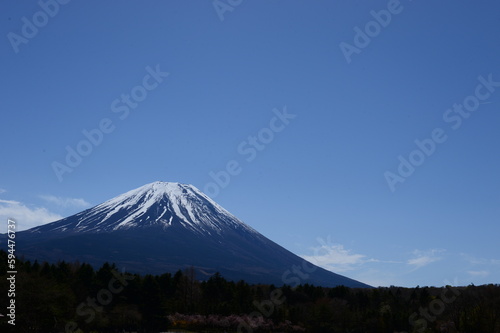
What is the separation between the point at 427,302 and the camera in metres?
93.9

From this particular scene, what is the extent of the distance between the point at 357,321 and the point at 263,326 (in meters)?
Result: 14.3

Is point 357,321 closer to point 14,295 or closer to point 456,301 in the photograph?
point 456,301

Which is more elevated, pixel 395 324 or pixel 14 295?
→ pixel 14 295

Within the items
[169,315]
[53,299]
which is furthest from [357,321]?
[53,299]

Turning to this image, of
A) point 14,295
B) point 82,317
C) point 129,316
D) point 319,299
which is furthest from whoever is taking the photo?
point 319,299

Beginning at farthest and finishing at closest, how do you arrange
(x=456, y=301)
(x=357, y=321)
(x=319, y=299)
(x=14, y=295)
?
(x=319, y=299) < (x=456, y=301) < (x=357, y=321) < (x=14, y=295)

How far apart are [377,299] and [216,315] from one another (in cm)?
3289

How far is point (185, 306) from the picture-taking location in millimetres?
89750

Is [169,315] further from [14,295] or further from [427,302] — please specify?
[427,302]

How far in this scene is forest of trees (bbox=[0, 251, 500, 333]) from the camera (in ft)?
178

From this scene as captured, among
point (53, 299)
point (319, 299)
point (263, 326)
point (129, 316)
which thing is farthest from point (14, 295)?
point (319, 299)

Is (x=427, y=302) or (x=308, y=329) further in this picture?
(x=427, y=302)

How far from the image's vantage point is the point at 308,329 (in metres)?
80.7

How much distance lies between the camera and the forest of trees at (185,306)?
178 feet
